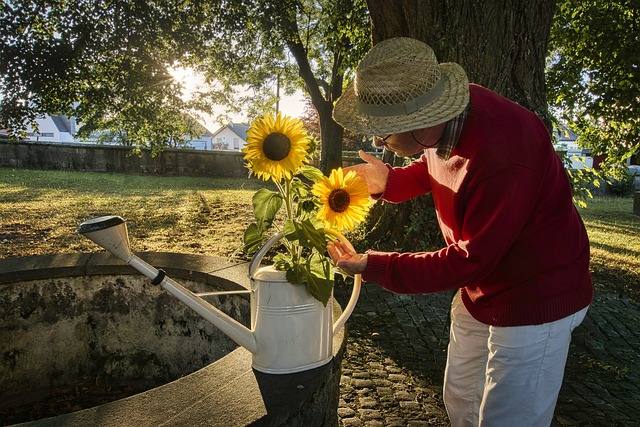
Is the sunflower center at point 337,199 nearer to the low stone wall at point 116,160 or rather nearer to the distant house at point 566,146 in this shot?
the distant house at point 566,146

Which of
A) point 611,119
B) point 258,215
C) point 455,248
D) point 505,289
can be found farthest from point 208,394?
point 611,119

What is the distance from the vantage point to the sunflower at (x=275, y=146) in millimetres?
1524

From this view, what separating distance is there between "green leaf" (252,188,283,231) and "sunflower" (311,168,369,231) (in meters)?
0.16

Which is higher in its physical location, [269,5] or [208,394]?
[269,5]

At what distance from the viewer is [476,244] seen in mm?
1502

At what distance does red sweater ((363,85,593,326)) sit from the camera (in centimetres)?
148

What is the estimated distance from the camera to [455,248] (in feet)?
5.16

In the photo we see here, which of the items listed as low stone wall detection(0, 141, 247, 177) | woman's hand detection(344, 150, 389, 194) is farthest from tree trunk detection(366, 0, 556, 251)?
low stone wall detection(0, 141, 247, 177)

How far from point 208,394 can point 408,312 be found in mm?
3297

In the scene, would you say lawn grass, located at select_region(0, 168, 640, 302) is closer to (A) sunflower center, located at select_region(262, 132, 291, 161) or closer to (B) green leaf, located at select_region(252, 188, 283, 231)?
(B) green leaf, located at select_region(252, 188, 283, 231)

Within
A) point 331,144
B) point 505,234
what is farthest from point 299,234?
point 331,144

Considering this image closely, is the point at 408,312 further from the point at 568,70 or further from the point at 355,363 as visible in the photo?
the point at 568,70

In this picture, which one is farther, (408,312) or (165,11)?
(165,11)

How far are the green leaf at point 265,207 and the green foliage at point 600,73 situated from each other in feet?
22.4
